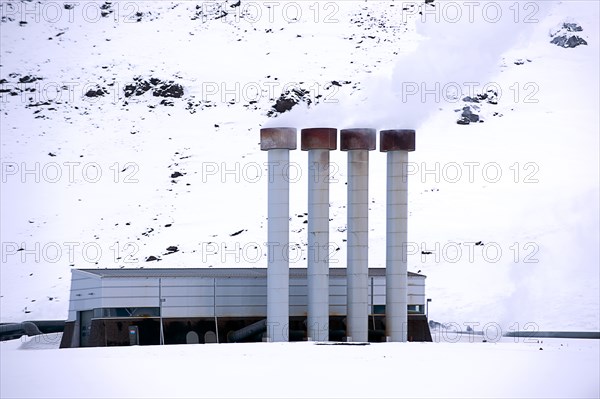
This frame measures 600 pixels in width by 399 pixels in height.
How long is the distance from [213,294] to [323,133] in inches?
387

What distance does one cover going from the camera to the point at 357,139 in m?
66.3

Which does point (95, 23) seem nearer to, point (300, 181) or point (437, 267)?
point (300, 181)

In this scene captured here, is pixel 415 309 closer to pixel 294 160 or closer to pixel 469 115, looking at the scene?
pixel 294 160

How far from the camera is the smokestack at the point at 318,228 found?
212ft

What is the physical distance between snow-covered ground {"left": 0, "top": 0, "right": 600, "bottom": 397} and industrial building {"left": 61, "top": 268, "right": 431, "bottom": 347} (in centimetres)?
467

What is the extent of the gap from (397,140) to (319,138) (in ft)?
13.9

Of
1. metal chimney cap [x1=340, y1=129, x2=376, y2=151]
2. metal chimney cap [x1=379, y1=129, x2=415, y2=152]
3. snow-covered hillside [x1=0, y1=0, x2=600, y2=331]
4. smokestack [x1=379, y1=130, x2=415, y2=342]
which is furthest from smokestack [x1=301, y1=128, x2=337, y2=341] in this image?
snow-covered hillside [x1=0, y1=0, x2=600, y2=331]

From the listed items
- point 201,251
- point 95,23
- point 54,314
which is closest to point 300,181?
point 201,251

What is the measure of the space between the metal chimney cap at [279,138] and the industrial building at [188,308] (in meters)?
7.12

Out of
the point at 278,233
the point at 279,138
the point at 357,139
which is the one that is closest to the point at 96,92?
the point at 357,139

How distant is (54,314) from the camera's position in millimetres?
110375

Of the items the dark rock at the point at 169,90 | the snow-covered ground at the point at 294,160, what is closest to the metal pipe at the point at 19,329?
the snow-covered ground at the point at 294,160

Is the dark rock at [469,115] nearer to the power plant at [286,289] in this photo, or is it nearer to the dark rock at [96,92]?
the dark rock at [96,92]

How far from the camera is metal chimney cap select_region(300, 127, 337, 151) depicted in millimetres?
65438
